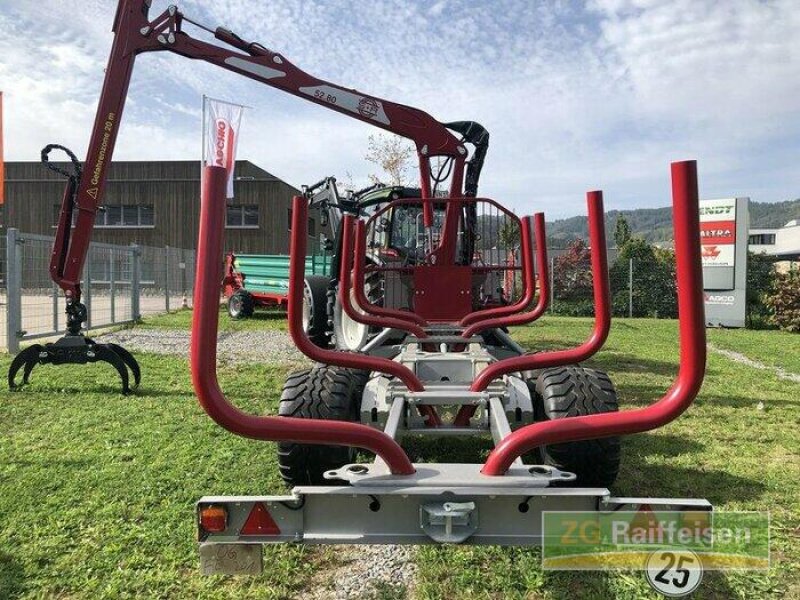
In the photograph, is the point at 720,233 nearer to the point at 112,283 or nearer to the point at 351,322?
the point at 351,322

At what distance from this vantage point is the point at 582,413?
Answer: 9.88 feet

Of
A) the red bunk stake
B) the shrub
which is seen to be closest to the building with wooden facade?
the shrub

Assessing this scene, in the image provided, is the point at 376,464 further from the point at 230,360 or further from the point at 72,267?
the point at 230,360

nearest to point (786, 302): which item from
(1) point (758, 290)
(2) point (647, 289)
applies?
(1) point (758, 290)

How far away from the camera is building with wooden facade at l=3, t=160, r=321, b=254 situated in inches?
1159

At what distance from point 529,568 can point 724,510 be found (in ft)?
4.34

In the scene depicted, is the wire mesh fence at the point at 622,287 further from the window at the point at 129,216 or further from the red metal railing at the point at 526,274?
the window at the point at 129,216

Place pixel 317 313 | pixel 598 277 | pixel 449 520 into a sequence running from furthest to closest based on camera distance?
1. pixel 317 313
2. pixel 598 277
3. pixel 449 520

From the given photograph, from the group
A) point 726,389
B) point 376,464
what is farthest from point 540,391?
point 726,389

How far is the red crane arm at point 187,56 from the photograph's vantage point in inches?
224

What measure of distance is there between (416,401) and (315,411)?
A: 1.81 feet

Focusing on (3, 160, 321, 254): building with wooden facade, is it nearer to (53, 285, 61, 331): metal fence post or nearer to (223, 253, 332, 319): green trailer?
(223, 253, 332, 319): green trailer

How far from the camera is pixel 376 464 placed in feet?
7.06

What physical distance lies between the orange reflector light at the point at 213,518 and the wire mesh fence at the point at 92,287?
7.01 metres
